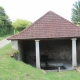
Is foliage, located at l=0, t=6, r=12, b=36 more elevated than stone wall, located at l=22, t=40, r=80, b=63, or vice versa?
foliage, located at l=0, t=6, r=12, b=36

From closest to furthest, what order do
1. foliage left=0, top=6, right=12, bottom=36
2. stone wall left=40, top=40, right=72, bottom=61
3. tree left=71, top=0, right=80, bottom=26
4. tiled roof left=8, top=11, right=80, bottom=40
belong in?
tiled roof left=8, top=11, right=80, bottom=40 < stone wall left=40, top=40, right=72, bottom=61 < foliage left=0, top=6, right=12, bottom=36 < tree left=71, top=0, right=80, bottom=26

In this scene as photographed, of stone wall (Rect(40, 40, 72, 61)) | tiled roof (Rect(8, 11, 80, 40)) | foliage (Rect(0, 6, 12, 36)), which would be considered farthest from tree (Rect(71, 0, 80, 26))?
tiled roof (Rect(8, 11, 80, 40))

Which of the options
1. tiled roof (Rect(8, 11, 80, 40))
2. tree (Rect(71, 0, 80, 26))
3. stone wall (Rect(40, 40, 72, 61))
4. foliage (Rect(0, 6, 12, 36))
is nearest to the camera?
tiled roof (Rect(8, 11, 80, 40))

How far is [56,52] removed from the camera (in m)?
18.7

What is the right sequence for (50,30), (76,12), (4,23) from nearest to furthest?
(50,30) → (4,23) → (76,12)

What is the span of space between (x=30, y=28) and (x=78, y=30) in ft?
12.6

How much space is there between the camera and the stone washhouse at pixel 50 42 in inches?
574

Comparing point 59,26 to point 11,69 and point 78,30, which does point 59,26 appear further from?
point 11,69

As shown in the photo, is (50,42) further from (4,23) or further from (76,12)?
(76,12)

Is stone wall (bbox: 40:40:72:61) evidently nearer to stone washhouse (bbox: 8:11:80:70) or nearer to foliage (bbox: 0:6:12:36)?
stone washhouse (bbox: 8:11:80:70)

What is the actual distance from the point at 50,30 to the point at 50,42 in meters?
4.07

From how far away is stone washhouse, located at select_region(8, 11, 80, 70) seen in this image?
47.9 ft

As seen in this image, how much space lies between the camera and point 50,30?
48.8ft

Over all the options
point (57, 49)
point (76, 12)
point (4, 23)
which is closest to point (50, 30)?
point (57, 49)
